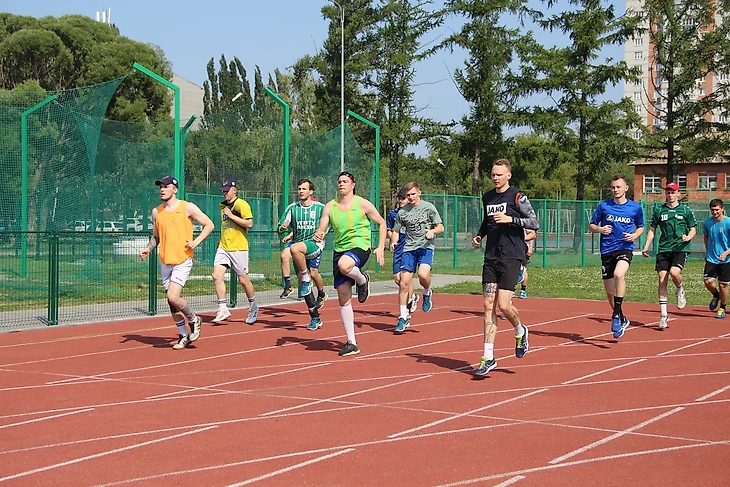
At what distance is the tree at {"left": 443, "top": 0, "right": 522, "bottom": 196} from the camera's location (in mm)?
40750

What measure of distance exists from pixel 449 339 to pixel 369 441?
5984 mm

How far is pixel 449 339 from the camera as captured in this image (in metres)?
12.7

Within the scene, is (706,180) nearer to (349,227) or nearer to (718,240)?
(718,240)

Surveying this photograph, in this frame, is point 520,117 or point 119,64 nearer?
point 520,117

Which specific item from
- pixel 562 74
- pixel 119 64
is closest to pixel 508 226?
pixel 562 74

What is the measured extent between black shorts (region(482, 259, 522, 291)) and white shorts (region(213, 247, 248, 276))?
5576 mm

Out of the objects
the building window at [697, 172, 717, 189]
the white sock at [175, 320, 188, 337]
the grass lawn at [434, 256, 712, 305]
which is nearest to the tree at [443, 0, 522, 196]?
the grass lawn at [434, 256, 712, 305]

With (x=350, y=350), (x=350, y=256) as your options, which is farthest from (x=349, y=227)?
(x=350, y=350)

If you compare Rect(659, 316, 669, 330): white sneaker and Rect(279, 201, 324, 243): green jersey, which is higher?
Rect(279, 201, 324, 243): green jersey

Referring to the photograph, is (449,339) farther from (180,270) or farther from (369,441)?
(369,441)

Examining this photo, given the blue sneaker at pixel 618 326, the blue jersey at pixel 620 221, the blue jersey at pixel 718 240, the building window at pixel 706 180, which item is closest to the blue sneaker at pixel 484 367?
the blue sneaker at pixel 618 326

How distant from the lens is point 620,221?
12508mm

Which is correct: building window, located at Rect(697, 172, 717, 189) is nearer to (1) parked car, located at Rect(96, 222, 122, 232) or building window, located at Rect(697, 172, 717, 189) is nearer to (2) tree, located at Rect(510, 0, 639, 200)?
(2) tree, located at Rect(510, 0, 639, 200)

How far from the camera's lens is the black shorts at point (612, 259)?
492 inches
